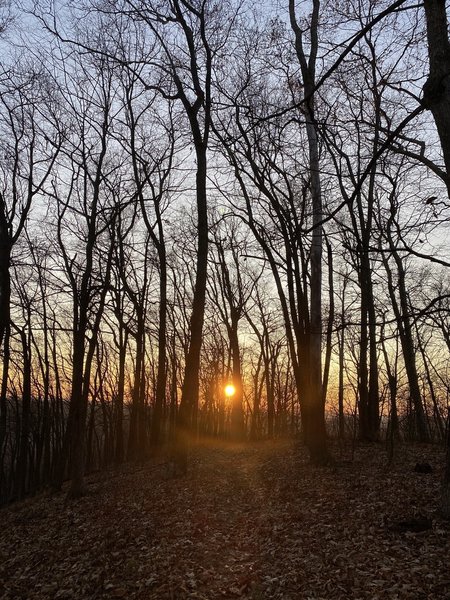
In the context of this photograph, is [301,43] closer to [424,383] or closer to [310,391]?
[310,391]

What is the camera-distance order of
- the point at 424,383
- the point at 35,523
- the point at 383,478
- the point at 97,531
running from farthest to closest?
the point at 424,383 → the point at 35,523 → the point at 383,478 → the point at 97,531

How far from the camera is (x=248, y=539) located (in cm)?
659

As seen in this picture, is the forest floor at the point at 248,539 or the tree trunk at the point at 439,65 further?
the tree trunk at the point at 439,65

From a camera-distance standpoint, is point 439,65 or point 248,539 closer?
point 439,65

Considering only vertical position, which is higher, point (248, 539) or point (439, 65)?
point (439, 65)

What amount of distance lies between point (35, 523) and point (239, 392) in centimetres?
1466

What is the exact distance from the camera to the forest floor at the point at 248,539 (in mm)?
4875

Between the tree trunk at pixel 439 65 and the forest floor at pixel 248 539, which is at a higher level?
the tree trunk at pixel 439 65

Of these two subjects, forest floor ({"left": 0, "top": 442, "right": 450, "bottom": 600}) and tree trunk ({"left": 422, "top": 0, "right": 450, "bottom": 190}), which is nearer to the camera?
forest floor ({"left": 0, "top": 442, "right": 450, "bottom": 600})

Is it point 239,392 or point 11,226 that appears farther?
point 239,392

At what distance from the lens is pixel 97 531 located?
7969mm

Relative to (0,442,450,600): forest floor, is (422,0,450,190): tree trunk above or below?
above

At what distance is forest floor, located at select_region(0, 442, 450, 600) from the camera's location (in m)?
4.88

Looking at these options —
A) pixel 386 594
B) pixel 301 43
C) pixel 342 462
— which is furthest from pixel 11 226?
pixel 386 594
